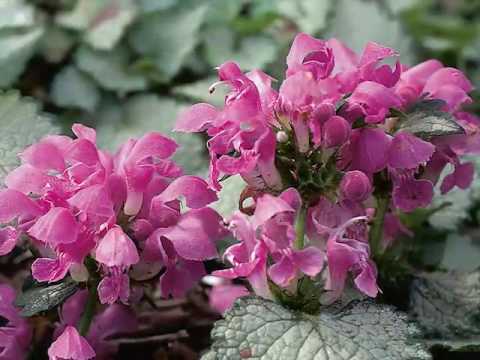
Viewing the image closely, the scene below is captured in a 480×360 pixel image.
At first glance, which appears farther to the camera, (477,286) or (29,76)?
(29,76)

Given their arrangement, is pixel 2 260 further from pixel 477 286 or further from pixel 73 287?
pixel 477 286

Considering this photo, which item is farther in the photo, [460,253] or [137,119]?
[137,119]

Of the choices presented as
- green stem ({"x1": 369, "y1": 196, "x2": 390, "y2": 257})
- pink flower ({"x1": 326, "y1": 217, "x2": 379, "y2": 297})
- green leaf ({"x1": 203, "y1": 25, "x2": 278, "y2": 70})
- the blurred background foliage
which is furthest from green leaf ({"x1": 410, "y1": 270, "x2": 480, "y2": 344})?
green leaf ({"x1": 203, "y1": 25, "x2": 278, "y2": 70})

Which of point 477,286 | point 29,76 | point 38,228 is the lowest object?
point 29,76

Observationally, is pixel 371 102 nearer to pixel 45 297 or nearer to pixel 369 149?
pixel 369 149

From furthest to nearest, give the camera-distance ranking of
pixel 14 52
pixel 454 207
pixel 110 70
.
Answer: pixel 110 70, pixel 14 52, pixel 454 207

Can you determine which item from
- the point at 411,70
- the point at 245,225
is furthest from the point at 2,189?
the point at 411,70

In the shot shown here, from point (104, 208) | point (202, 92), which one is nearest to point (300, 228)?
point (104, 208)

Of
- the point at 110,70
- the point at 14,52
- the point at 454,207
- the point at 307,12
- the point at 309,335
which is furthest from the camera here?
the point at 307,12
